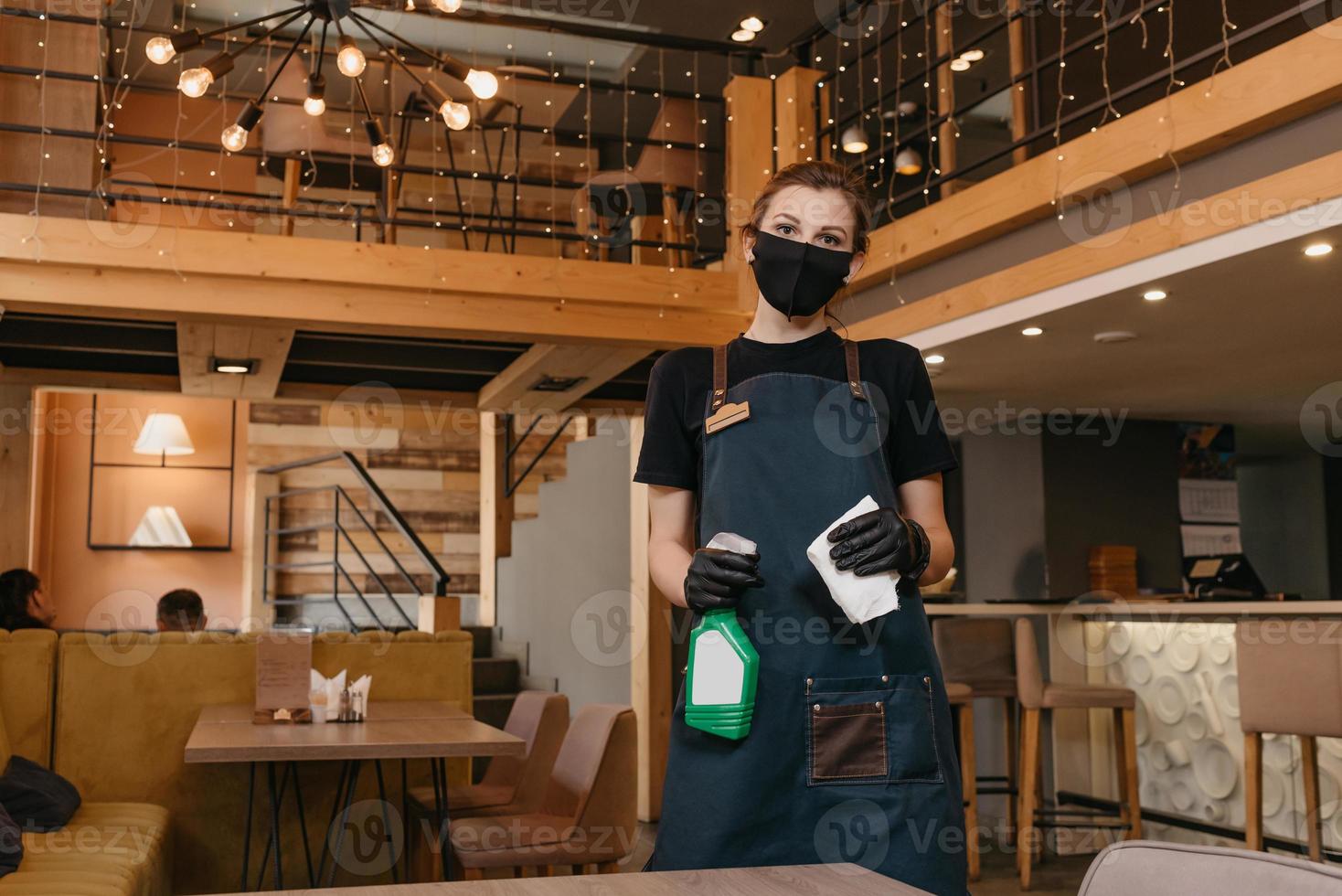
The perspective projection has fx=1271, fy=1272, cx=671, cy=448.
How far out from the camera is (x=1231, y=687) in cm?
553

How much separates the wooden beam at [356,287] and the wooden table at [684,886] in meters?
4.48

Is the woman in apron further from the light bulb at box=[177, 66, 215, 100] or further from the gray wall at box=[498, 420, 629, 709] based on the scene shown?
the gray wall at box=[498, 420, 629, 709]

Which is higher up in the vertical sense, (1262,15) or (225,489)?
(1262,15)

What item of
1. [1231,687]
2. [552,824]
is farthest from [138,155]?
[1231,687]

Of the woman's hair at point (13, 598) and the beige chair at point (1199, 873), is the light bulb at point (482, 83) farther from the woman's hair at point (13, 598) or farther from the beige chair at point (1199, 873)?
the beige chair at point (1199, 873)

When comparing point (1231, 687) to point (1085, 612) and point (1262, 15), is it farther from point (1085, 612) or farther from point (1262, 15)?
point (1262, 15)

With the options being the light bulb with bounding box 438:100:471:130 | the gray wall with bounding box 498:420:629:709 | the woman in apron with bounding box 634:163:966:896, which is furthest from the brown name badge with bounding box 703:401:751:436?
the gray wall with bounding box 498:420:629:709

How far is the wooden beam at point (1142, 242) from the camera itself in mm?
3492

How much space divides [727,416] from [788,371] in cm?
11

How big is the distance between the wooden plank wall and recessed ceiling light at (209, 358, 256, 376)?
9.24ft

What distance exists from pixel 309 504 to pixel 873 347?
855 centimetres

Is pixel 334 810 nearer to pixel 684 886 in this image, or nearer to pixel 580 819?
pixel 580 819

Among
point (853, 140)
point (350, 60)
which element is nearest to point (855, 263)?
point (350, 60)

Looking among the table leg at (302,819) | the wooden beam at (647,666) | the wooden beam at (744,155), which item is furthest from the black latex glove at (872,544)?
the wooden beam at (647,666)
